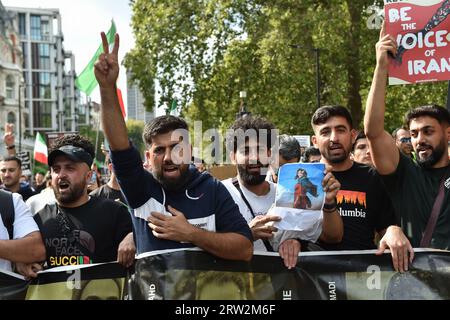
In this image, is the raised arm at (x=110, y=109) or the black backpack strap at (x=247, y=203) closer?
the raised arm at (x=110, y=109)

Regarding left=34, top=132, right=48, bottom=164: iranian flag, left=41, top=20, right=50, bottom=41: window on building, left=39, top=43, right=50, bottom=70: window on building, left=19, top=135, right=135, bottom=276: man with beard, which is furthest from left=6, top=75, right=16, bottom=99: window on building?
left=19, top=135, right=135, bottom=276: man with beard

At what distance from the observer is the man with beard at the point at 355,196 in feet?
13.2

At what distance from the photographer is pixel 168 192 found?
3582 mm

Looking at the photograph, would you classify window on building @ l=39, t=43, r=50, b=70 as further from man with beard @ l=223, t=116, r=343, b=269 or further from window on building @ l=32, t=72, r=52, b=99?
man with beard @ l=223, t=116, r=343, b=269

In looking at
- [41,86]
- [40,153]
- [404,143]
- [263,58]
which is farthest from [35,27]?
[404,143]

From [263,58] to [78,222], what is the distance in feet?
54.6

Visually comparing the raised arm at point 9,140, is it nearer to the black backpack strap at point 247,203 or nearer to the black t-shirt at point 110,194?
the black t-shirt at point 110,194

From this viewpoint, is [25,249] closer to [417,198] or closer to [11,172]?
[417,198]

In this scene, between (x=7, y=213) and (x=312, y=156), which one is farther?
(x=312, y=156)

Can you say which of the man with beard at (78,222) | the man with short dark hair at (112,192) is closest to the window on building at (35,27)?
the man with short dark hair at (112,192)

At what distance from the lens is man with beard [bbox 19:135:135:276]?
381 centimetres

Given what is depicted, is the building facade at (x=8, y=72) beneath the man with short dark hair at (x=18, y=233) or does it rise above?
above
